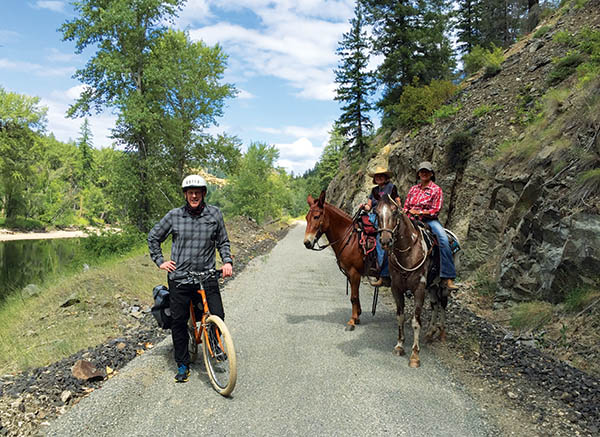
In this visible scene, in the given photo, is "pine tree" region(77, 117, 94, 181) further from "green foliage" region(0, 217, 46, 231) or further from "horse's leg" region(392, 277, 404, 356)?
"horse's leg" region(392, 277, 404, 356)

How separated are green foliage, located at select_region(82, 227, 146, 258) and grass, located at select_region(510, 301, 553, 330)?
727 inches

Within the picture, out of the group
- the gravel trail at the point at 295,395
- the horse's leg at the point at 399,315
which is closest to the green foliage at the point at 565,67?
the horse's leg at the point at 399,315

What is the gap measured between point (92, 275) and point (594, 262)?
12260 mm

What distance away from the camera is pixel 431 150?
14.6m

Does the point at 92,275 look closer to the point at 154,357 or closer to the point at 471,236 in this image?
the point at 154,357

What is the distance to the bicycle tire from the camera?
5.07 m

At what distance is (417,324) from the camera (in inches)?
216

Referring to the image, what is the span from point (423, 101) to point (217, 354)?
58.1 feet

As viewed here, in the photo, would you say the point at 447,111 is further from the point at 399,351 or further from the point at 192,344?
the point at 192,344

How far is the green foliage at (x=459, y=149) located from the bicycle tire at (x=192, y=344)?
10786mm

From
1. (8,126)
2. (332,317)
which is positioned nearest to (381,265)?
(332,317)

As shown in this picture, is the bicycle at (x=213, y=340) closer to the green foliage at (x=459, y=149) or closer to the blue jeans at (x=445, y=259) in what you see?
the blue jeans at (x=445, y=259)

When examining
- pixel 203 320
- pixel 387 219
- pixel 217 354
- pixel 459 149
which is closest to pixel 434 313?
pixel 387 219

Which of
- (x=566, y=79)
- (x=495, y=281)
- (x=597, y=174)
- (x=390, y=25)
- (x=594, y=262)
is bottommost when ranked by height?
(x=495, y=281)
